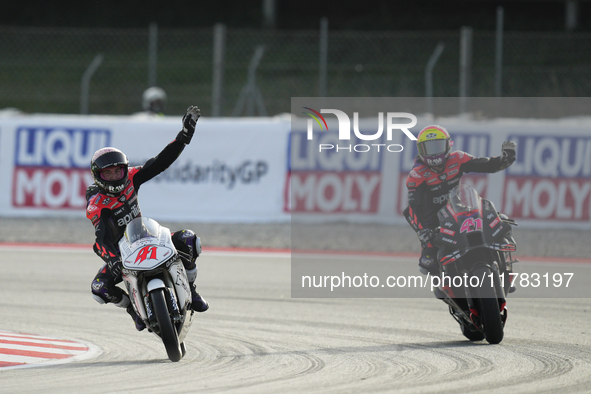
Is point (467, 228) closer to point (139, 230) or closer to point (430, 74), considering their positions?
point (139, 230)

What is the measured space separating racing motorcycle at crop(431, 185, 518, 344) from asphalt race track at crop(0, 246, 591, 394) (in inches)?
10.4

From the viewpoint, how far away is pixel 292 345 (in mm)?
6316

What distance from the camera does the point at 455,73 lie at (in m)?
15.0

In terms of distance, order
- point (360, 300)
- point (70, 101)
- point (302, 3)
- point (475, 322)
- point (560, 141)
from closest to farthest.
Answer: point (475, 322) → point (360, 300) → point (560, 141) → point (70, 101) → point (302, 3)

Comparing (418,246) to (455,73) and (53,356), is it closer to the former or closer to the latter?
(455,73)

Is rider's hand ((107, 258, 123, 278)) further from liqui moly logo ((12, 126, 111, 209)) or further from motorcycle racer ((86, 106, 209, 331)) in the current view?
liqui moly logo ((12, 126, 111, 209))

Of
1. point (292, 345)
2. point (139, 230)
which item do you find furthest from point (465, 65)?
point (139, 230)

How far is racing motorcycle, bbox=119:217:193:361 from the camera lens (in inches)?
214

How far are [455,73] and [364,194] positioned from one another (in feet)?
10.3

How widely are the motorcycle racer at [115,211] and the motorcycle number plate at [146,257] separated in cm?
18

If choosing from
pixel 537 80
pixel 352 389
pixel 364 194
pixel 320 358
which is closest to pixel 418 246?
pixel 364 194

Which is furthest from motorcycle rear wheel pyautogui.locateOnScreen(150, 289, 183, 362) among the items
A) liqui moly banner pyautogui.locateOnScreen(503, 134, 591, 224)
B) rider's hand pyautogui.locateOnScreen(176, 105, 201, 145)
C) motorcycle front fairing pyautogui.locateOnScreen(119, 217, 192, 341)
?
liqui moly banner pyautogui.locateOnScreen(503, 134, 591, 224)

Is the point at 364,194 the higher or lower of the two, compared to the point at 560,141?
lower

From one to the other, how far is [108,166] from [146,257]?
2.20ft
